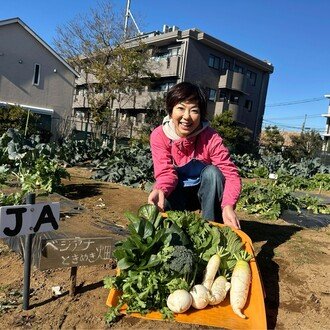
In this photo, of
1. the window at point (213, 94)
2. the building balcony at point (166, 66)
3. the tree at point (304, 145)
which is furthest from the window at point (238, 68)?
the tree at point (304, 145)

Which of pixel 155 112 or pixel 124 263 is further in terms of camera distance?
pixel 155 112

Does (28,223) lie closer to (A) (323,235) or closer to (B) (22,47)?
(A) (323,235)

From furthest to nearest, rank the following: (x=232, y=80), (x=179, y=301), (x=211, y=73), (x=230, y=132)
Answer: (x=232, y=80)
(x=211, y=73)
(x=230, y=132)
(x=179, y=301)

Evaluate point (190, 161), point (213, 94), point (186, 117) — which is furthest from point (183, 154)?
point (213, 94)

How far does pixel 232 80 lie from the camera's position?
2862 centimetres

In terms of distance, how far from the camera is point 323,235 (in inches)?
180

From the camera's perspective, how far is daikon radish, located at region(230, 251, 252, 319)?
2.16 metres

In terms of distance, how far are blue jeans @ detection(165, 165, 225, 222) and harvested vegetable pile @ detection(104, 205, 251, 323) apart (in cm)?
52

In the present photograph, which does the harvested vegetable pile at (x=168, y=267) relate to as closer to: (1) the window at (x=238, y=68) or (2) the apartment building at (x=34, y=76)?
(2) the apartment building at (x=34, y=76)

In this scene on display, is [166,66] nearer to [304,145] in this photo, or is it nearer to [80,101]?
[80,101]

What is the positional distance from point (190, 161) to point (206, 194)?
0.31m

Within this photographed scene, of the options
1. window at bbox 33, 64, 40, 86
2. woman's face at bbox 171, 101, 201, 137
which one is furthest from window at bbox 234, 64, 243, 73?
woman's face at bbox 171, 101, 201, 137

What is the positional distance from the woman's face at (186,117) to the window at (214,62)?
2580cm

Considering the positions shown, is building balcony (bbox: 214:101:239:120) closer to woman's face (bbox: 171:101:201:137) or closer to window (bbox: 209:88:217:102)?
window (bbox: 209:88:217:102)
